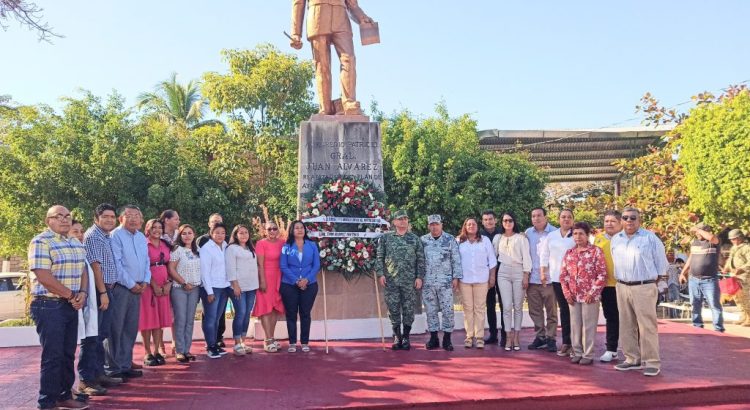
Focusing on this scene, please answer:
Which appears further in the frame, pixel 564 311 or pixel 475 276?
pixel 475 276

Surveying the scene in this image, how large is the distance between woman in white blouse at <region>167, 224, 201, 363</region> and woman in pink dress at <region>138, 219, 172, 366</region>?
71 mm

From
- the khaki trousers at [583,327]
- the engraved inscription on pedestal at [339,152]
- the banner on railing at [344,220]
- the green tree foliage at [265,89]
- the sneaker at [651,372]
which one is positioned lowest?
the sneaker at [651,372]

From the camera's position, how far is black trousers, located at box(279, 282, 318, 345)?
6.56 m

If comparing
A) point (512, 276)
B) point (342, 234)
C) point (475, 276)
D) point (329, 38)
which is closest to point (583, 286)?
point (512, 276)

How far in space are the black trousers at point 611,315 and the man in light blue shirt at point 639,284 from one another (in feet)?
1.20

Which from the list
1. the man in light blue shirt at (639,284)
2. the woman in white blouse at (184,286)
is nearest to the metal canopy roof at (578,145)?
the man in light blue shirt at (639,284)

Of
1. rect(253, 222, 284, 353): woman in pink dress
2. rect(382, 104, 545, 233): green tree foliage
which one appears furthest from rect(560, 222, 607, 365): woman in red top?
rect(382, 104, 545, 233): green tree foliage

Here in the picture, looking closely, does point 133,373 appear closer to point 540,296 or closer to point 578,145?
point 540,296

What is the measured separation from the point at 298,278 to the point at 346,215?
1.35m

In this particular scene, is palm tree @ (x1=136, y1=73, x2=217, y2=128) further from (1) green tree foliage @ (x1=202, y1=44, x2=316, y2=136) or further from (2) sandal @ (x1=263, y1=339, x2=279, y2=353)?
(2) sandal @ (x1=263, y1=339, x2=279, y2=353)

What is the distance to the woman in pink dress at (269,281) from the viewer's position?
21.7 feet

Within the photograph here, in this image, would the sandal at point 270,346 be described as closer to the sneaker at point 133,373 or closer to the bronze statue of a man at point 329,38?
the sneaker at point 133,373

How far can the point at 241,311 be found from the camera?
6465mm

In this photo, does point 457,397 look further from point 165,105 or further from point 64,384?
point 165,105
